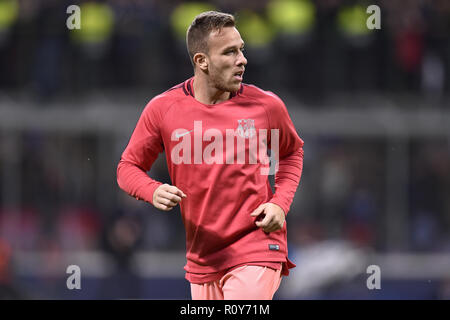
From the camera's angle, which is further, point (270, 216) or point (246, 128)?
point (246, 128)

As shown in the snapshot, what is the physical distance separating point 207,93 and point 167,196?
67 cm

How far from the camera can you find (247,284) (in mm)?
4387

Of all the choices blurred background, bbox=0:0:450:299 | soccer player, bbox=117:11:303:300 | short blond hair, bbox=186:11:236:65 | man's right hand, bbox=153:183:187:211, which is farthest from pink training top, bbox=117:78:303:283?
blurred background, bbox=0:0:450:299

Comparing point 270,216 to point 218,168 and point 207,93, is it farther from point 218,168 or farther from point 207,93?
point 207,93

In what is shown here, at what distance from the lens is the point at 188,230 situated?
15.2 feet

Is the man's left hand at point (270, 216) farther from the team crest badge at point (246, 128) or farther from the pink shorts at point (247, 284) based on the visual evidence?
the team crest badge at point (246, 128)

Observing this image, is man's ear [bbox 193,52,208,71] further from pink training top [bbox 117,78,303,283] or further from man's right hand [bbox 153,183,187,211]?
man's right hand [bbox 153,183,187,211]

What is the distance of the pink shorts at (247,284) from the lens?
4379 millimetres

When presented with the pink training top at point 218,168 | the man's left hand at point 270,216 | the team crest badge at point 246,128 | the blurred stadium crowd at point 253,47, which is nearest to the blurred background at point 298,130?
the blurred stadium crowd at point 253,47

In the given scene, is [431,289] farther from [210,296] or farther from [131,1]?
[210,296]

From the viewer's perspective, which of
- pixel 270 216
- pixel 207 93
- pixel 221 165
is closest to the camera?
pixel 270 216

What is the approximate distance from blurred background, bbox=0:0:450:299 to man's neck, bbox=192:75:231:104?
278 inches

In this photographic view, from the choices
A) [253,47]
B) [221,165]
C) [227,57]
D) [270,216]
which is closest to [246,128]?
[221,165]

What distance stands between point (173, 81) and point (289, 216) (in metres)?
2.38
